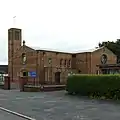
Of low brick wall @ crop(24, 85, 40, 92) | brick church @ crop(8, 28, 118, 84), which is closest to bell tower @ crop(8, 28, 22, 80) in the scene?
brick church @ crop(8, 28, 118, 84)

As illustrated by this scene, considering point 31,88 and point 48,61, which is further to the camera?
point 48,61

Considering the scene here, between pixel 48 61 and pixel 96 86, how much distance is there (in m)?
37.3

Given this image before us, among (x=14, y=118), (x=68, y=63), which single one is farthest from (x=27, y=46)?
(x=14, y=118)

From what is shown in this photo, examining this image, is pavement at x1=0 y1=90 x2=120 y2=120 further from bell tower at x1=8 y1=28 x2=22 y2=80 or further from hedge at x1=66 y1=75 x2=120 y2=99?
bell tower at x1=8 y1=28 x2=22 y2=80

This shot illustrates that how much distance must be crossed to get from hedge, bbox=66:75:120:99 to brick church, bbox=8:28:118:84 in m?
30.5

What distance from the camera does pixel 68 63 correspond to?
217 ft

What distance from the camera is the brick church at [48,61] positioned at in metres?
61.7

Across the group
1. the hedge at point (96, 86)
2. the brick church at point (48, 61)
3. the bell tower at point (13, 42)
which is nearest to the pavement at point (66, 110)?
the hedge at point (96, 86)

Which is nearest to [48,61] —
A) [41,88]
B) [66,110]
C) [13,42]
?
[13,42]

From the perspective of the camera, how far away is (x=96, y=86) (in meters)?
25.6

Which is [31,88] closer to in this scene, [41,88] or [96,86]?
[41,88]

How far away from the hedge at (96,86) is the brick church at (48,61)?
3048cm

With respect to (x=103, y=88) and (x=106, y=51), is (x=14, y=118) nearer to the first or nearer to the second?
(x=103, y=88)

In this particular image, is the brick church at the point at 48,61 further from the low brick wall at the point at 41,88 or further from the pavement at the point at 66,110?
the pavement at the point at 66,110
